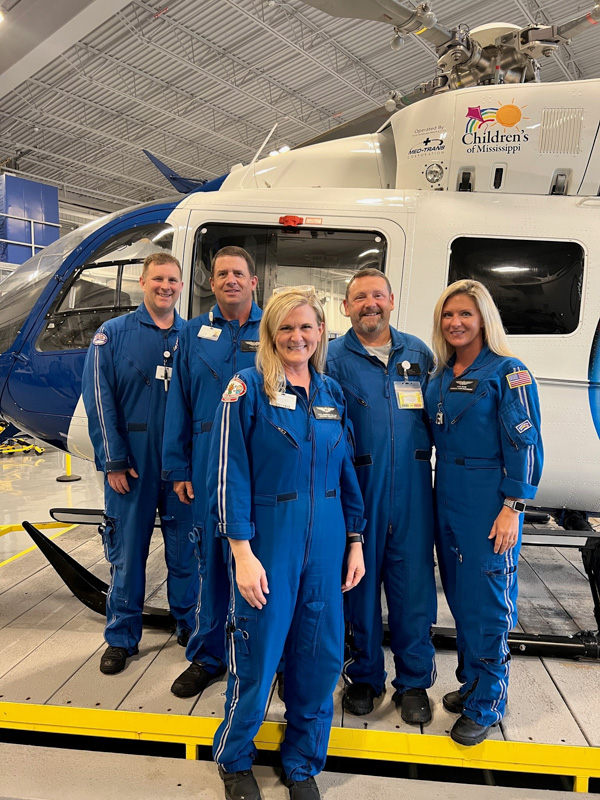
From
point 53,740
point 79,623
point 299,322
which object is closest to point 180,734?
point 53,740

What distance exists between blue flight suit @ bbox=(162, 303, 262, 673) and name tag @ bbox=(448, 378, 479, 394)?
Answer: 870 mm

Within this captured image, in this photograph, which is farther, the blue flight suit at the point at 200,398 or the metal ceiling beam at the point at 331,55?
the metal ceiling beam at the point at 331,55

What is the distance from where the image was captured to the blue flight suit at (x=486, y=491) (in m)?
2.22

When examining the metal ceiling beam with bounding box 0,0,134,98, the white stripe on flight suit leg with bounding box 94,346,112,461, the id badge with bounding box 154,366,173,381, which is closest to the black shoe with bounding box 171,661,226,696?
the white stripe on flight suit leg with bounding box 94,346,112,461

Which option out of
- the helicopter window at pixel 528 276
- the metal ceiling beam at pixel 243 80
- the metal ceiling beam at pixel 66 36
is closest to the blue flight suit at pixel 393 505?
the helicopter window at pixel 528 276

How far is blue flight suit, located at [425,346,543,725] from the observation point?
2219 mm

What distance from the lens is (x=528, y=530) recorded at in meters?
3.53

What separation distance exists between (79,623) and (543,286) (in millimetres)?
3328

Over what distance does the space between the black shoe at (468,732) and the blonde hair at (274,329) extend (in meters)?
1.56

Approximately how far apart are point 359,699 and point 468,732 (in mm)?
458

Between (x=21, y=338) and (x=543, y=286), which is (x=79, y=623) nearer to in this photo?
(x=21, y=338)

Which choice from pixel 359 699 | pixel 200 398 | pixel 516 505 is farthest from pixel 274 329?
pixel 359 699

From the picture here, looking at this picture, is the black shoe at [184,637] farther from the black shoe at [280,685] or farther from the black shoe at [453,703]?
the black shoe at [453,703]

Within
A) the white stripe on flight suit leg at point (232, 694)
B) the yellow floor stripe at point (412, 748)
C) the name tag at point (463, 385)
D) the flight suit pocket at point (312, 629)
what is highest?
the name tag at point (463, 385)
